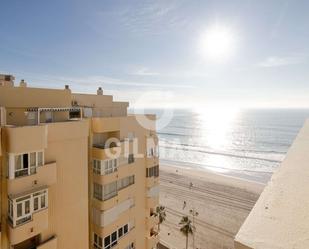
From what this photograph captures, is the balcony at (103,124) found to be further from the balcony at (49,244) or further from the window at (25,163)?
the balcony at (49,244)

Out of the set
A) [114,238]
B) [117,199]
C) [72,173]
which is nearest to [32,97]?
[72,173]

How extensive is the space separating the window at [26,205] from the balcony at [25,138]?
1.98 metres

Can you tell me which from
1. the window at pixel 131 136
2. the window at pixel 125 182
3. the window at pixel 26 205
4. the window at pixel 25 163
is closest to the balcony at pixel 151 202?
the window at pixel 125 182

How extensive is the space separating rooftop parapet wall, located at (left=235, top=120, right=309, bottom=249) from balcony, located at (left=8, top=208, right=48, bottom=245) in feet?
34.0

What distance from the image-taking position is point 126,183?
16328 millimetres

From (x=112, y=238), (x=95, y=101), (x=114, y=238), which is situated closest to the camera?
(x=112, y=238)

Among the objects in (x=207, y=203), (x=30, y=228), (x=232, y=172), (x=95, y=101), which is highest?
(x=95, y=101)

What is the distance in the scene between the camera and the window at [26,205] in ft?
31.4

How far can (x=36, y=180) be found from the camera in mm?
10312

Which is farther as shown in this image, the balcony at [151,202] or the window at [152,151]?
the window at [152,151]

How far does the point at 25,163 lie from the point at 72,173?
2.75m

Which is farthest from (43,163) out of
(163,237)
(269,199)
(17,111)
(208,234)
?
(208,234)

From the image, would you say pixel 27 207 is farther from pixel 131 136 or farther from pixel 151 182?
pixel 151 182

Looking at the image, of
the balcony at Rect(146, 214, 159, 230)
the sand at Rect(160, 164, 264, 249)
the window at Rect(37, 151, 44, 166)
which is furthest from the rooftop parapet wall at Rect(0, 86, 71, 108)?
the sand at Rect(160, 164, 264, 249)
